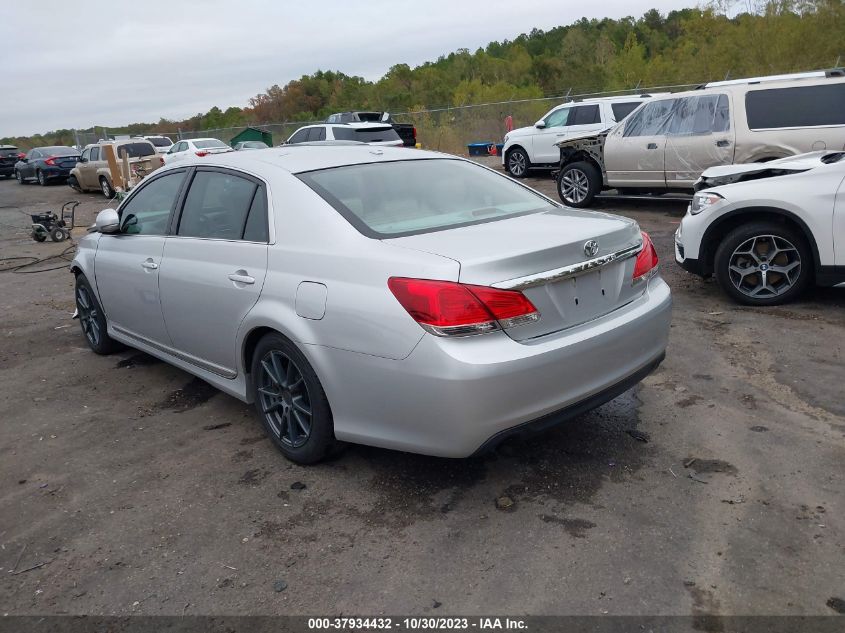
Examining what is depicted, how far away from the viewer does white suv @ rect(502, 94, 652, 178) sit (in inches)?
623

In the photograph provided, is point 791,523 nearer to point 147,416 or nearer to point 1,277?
point 147,416

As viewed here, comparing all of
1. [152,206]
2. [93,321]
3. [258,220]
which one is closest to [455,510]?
[258,220]

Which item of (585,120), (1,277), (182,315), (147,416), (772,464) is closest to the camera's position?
(772,464)

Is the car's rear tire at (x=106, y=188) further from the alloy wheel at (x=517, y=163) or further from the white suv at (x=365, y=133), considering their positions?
the alloy wheel at (x=517, y=163)

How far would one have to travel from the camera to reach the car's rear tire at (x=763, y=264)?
5.88 m

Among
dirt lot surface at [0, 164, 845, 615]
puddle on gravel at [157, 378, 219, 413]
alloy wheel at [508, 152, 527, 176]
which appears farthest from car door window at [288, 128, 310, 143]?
dirt lot surface at [0, 164, 845, 615]

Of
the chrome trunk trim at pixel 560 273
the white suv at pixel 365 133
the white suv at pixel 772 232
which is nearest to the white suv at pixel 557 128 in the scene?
the white suv at pixel 365 133

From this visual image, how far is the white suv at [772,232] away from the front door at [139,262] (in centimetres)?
444

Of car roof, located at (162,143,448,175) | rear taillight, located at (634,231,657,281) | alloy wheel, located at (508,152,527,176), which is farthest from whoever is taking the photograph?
alloy wheel, located at (508,152,527,176)

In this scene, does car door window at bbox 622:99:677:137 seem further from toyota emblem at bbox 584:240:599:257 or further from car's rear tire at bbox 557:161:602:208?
toyota emblem at bbox 584:240:599:257

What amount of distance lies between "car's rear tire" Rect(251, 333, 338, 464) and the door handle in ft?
1.04

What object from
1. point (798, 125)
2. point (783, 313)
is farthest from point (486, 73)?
point (783, 313)

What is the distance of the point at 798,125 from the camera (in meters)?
9.16

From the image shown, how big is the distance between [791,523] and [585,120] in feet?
47.1
